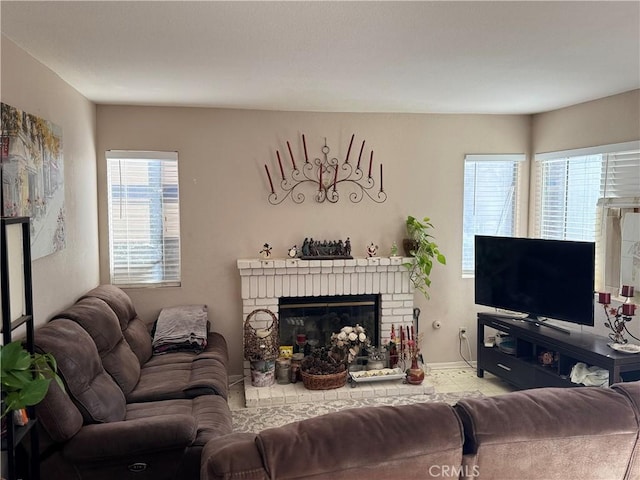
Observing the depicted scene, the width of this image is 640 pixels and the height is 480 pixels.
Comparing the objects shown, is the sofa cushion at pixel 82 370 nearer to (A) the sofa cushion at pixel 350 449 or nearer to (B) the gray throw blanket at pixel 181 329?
(B) the gray throw blanket at pixel 181 329

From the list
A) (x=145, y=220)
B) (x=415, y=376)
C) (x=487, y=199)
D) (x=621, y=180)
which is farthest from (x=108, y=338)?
(x=621, y=180)

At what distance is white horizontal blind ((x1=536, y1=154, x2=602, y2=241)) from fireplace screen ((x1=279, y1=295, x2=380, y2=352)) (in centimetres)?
179

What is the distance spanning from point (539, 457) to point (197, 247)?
361 cm

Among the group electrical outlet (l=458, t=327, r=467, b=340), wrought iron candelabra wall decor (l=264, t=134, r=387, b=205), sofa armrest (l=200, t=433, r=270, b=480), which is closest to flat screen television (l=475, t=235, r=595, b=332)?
electrical outlet (l=458, t=327, r=467, b=340)

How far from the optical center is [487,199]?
17.1 feet

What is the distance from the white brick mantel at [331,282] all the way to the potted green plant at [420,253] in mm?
73

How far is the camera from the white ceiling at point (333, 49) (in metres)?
2.22

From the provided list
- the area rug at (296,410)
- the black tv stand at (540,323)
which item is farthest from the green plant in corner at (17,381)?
the black tv stand at (540,323)

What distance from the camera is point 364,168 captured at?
4.93 meters

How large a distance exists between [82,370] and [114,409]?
30cm

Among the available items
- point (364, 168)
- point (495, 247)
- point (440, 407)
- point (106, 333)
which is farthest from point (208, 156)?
point (440, 407)

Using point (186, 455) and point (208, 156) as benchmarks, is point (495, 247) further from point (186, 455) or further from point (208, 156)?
point (186, 455)

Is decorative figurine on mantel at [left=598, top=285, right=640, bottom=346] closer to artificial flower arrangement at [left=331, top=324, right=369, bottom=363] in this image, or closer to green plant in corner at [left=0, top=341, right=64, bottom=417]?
artificial flower arrangement at [left=331, top=324, right=369, bottom=363]

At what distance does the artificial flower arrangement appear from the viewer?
4539 millimetres
